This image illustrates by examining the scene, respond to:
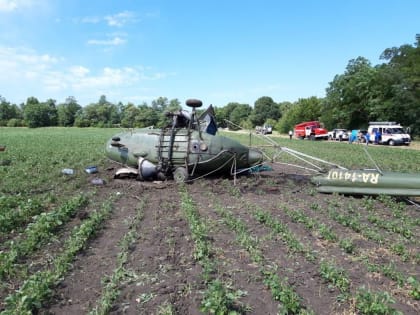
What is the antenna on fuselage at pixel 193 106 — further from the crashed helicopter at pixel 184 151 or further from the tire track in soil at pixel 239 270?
the tire track in soil at pixel 239 270

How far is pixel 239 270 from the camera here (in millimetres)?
5070

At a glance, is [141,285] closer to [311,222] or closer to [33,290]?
[33,290]

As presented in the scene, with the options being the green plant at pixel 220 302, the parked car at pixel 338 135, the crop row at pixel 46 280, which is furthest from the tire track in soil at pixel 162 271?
the parked car at pixel 338 135

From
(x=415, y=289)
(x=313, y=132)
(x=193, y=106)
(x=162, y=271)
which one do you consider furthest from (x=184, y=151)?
(x=313, y=132)

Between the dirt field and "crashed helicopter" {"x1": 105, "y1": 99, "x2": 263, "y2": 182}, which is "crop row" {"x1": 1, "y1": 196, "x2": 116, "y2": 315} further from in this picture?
"crashed helicopter" {"x1": 105, "y1": 99, "x2": 263, "y2": 182}

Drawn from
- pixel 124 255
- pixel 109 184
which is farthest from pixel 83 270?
pixel 109 184

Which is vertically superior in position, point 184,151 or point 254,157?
point 184,151

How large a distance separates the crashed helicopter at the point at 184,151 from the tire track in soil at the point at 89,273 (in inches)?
168

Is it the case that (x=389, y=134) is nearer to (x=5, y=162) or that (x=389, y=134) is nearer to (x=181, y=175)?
(x=181, y=175)

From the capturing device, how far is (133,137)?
12.3 meters

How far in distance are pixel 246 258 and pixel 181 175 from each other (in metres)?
6.25

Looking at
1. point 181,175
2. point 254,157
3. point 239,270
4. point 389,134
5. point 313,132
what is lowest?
point 239,270

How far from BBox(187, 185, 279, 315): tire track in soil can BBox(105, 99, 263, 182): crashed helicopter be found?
13.5ft

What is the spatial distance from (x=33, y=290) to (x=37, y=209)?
4.18 meters
